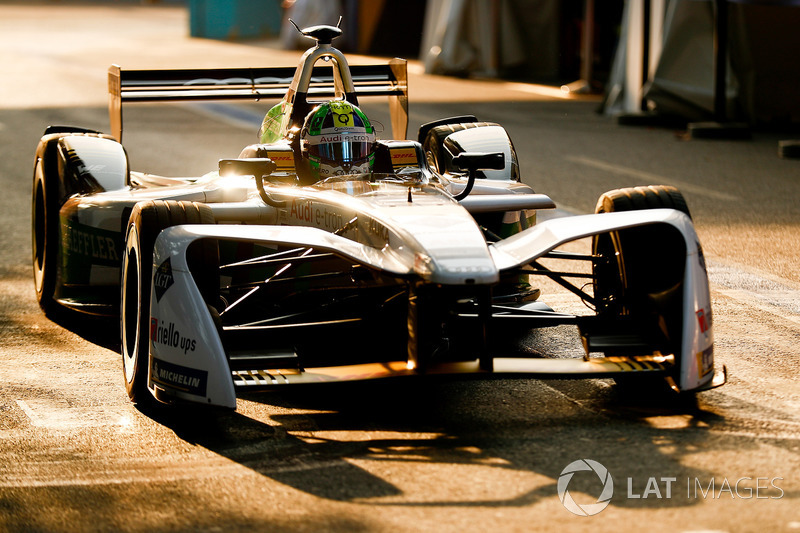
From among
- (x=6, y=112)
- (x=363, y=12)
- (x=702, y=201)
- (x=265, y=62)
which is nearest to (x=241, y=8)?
(x=363, y=12)

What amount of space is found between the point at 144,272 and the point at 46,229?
8.90 feet

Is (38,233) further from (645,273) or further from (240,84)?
(645,273)

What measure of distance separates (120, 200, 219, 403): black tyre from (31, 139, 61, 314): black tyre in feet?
6.77

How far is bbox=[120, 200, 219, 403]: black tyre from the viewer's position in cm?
539

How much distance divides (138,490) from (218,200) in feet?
9.27

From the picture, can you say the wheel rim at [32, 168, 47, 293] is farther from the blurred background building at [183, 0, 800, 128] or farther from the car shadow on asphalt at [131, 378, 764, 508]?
the blurred background building at [183, 0, 800, 128]

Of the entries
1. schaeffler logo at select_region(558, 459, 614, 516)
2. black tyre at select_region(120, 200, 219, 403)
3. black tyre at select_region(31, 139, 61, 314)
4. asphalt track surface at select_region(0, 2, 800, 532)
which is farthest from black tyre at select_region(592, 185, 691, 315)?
black tyre at select_region(31, 139, 61, 314)

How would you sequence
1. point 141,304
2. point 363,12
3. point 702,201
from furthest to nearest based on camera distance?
point 363,12
point 702,201
point 141,304

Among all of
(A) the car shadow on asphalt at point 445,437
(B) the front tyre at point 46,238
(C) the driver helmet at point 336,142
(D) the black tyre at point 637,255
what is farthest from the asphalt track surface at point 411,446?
(C) the driver helmet at point 336,142

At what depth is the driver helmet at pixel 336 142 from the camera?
6816mm

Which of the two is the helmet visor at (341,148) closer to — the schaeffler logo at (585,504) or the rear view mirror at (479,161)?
the rear view mirror at (479,161)

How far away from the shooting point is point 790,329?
7004 millimetres

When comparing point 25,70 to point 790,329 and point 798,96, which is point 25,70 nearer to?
point 798,96

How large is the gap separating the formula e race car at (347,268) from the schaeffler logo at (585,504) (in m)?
0.53
